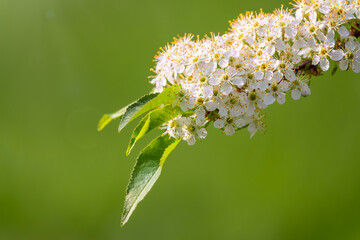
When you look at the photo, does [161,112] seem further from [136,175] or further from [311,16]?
[311,16]

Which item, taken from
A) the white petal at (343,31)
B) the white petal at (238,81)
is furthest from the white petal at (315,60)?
the white petal at (238,81)

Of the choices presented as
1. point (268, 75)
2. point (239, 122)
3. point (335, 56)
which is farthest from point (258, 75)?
point (335, 56)

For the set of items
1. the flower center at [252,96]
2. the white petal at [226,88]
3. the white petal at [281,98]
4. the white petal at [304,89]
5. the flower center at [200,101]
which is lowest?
the white petal at [304,89]

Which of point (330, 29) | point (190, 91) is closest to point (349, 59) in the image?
point (330, 29)

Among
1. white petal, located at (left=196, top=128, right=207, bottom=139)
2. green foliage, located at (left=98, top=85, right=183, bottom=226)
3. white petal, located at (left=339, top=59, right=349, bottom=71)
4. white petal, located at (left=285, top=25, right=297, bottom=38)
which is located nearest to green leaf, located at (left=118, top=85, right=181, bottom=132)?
green foliage, located at (left=98, top=85, right=183, bottom=226)

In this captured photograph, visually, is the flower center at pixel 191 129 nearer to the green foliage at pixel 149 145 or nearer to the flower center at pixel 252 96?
the green foliage at pixel 149 145

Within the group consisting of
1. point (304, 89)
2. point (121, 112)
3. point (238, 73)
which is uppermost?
point (121, 112)

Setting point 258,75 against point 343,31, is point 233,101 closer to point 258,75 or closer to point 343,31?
point 258,75
